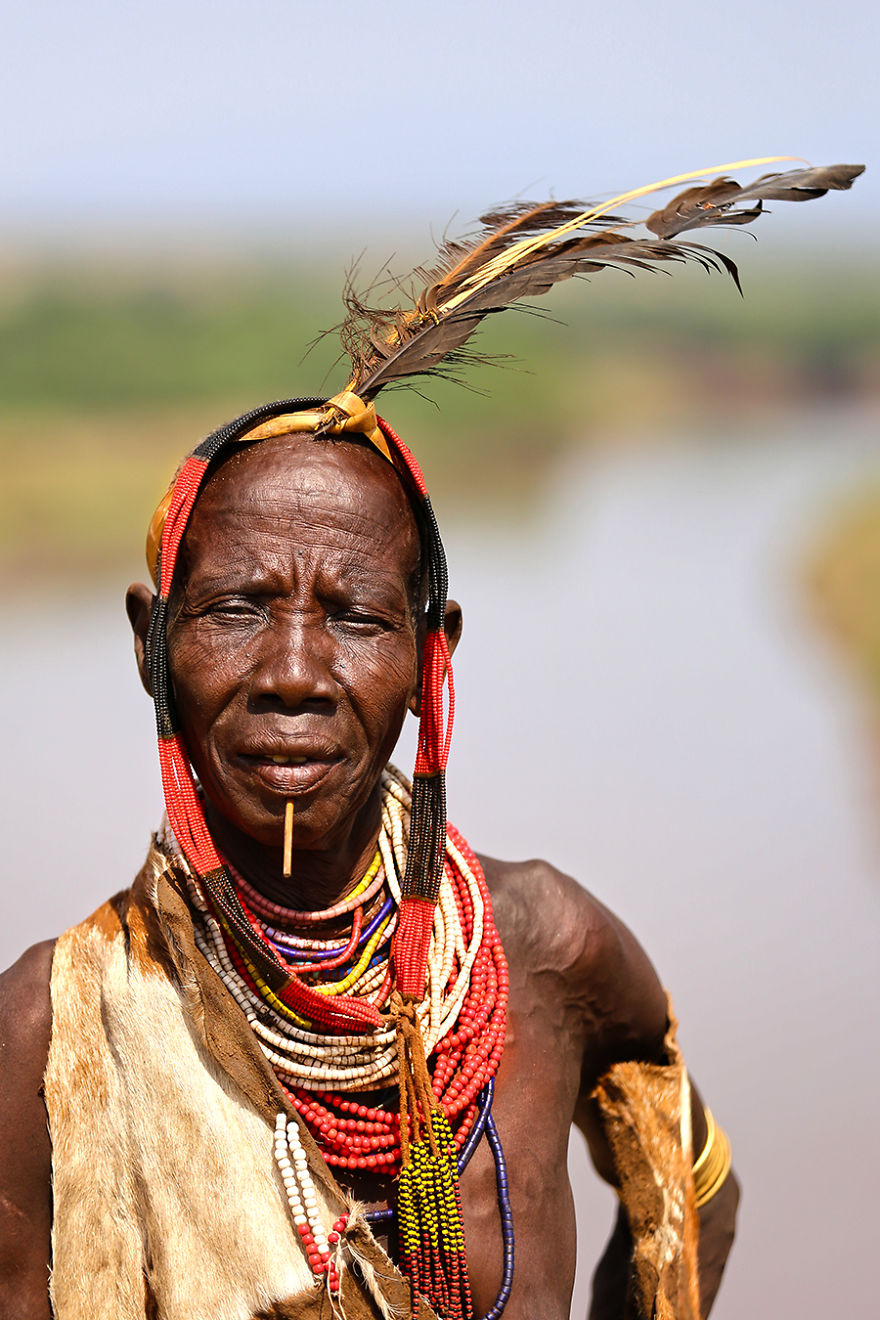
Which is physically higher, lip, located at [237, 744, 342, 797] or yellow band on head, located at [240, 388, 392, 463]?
yellow band on head, located at [240, 388, 392, 463]

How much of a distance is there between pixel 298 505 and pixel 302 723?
351 mm

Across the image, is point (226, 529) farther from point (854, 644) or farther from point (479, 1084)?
point (854, 644)

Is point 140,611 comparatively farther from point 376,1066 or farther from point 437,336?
point 376,1066

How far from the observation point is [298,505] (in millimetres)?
2410

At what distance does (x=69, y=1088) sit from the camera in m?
2.42

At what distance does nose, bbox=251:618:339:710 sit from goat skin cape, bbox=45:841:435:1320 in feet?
1.23

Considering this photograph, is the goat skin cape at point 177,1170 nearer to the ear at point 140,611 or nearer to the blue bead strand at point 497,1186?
the blue bead strand at point 497,1186

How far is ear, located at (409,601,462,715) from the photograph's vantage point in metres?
2.62

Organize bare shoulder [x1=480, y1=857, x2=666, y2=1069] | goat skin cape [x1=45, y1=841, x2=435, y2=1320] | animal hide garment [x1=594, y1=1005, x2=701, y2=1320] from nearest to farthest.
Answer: goat skin cape [x1=45, y1=841, x2=435, y2=1320], bare shoulder [x1=480, y1=857, x2=666, y2=1069], animal hide garment [x1=594, y1=1005, x2=701, y2=1320]

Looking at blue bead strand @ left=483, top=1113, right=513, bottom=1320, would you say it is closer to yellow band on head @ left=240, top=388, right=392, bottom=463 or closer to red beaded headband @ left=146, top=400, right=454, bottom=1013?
red beaded headband @ left=146, top=400, right=454, bottom=1013

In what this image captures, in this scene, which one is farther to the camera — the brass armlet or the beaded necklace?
the brass armlet

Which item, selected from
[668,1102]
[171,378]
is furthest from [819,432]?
[668,1102]

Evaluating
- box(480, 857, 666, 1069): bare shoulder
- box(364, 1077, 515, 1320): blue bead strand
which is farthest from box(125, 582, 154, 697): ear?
box(364, 1077, 515, 1320): blue bead strand

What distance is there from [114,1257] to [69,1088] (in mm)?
270
